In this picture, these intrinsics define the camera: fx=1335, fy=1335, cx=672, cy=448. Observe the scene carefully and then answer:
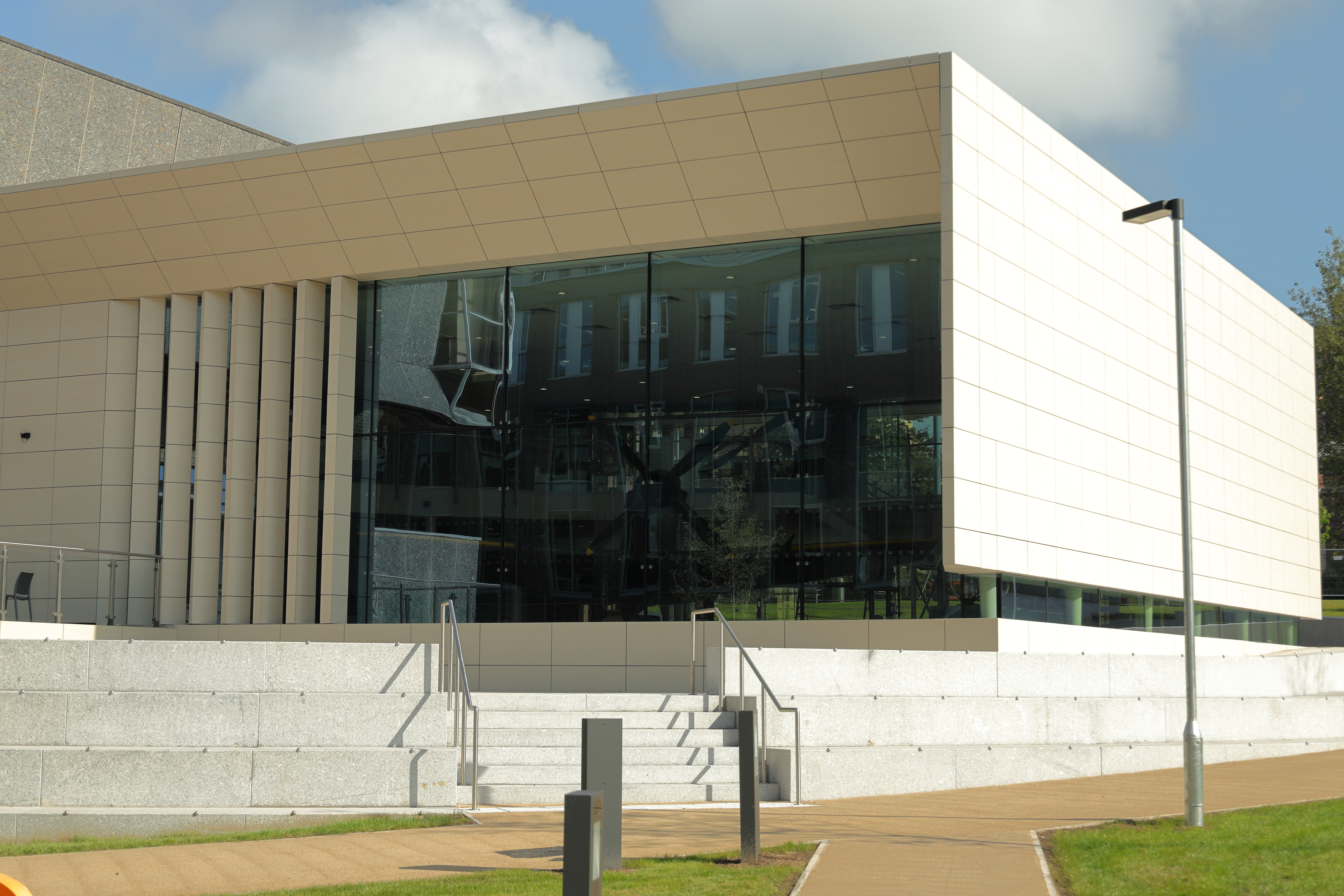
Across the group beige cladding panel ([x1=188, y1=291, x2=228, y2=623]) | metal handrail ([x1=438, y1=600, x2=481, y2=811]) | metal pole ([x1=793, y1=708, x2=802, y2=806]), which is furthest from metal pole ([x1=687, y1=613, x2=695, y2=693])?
beige cladding panel ([x1=188, y1=291, x2=228, y2=623])

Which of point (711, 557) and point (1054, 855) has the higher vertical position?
point (711, 557)

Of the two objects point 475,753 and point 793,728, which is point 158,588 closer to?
point 475,753

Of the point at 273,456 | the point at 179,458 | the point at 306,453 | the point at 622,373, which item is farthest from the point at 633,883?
the point at 179,458

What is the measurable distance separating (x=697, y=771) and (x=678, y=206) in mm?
9735

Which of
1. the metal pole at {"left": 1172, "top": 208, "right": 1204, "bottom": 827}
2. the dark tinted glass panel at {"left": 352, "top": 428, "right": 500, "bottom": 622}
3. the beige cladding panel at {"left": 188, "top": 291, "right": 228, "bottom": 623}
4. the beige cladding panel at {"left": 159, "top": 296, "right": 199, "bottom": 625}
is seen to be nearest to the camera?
the metal pole at {"left": 1172, "top": 208, "right": 1204, "bottom": 827}

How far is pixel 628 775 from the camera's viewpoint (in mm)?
14852

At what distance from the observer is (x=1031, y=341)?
20375 mm

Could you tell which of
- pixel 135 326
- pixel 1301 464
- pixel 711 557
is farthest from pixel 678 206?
pixel 1301 464

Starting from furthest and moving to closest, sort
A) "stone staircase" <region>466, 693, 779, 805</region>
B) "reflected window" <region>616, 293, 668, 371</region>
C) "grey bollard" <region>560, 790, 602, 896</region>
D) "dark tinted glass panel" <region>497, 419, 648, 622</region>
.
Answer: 1. "reflected window" <region>616, 293, 668, 371</region>
2. "dark tinted glass panel" <region>497, 419, 648, 622</region>
3. "stone staircase" <region>466, 693, 779, 805</region>
4. "grey bollard" <region>560, 790, 602, 896</region>

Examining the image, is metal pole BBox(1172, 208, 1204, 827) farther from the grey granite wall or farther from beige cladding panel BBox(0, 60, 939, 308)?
the grey granite wall

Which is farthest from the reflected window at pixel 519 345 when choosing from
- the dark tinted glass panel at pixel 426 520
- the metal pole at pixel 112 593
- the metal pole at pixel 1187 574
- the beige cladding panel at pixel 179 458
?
the metal pole at pixel 1187 574

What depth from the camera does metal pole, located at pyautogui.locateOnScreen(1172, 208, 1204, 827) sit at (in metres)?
12.4

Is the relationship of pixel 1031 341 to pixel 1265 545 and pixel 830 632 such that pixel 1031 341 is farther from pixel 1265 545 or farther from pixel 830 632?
pixel 1265 545

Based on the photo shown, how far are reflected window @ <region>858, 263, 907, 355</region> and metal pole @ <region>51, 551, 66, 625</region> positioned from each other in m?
13.6
